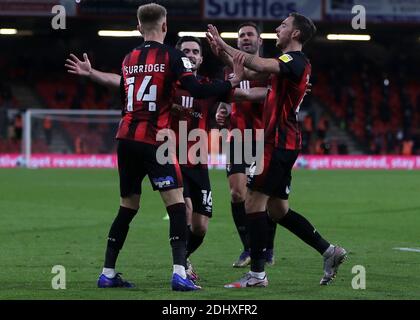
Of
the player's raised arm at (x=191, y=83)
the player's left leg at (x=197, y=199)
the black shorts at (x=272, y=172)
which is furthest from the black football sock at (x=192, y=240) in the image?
the player's raised arm at (x=191, y=83)

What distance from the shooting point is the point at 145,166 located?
734 cm

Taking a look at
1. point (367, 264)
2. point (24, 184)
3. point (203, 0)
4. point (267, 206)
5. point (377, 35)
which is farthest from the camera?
point (377, 35)

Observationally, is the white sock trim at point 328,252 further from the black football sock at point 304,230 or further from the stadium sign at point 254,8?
the stadium sign at point 254,8

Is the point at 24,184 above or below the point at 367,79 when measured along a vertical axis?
below

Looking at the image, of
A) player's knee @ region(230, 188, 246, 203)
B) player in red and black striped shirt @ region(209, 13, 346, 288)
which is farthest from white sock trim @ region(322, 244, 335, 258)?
player's knee @ region(230, 188, 246, 203)

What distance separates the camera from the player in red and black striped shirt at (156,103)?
721 centimetres

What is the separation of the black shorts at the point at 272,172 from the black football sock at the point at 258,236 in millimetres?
225

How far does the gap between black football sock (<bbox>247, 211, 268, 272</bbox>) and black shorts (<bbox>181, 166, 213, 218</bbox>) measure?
2.99 ft

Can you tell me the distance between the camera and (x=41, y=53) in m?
41.6

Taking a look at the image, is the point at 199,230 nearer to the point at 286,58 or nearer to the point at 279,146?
the point at 279,146

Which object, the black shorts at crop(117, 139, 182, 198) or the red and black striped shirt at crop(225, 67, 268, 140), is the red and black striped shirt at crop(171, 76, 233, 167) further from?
the black shorts at crop(117, 139, 182, 198)
